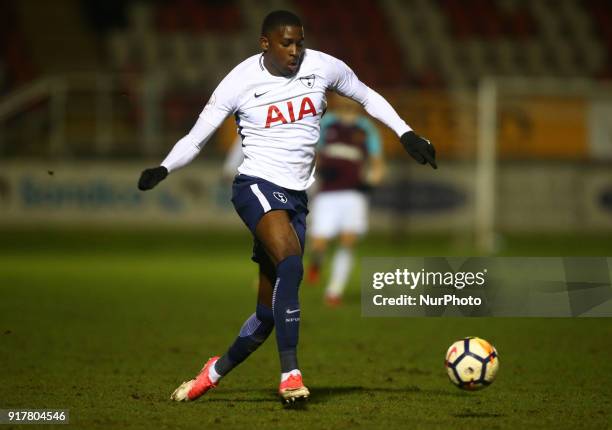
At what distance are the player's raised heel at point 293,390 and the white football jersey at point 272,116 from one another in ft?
3.62

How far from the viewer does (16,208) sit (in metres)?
19.8

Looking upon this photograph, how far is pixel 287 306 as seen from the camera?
19.5ft

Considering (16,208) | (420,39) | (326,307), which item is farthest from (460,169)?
(326,307)

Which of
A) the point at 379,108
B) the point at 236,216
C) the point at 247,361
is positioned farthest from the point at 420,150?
the point at 236,216

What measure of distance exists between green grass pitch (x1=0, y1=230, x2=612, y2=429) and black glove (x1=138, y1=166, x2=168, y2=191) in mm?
1240

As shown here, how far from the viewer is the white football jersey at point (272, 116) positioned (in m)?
6.07

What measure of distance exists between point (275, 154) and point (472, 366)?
1617 millimetres

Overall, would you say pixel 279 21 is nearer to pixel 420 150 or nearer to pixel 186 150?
pixel 186 150

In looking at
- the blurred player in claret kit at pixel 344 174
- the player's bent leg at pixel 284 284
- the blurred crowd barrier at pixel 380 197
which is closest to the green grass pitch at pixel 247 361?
the player's bent leg at pixel 284 284

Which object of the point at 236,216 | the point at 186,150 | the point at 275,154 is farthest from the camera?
the point at 236,216

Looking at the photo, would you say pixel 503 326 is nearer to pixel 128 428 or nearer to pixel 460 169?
pixel 128 428

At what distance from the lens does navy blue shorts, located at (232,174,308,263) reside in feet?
19.9

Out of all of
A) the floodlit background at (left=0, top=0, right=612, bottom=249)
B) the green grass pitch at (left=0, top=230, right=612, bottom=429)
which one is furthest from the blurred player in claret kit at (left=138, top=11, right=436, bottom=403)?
the floodlit background at (left=0, top=0, right=612, bottom=249)

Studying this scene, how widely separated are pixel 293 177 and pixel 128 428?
1699 millimetres
